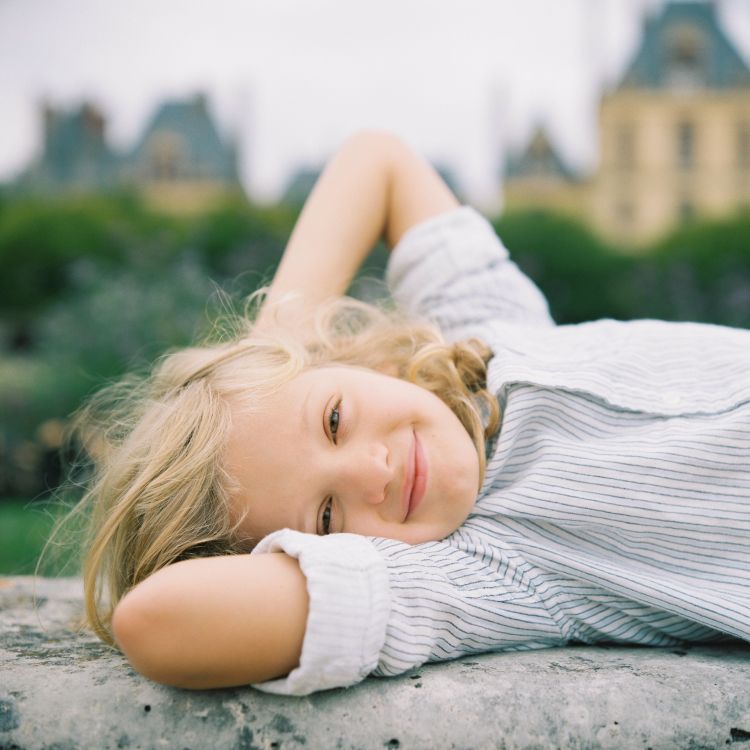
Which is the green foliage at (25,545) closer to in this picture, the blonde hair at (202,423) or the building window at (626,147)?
the blonde hair at (202,423)

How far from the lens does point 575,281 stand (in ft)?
36.4

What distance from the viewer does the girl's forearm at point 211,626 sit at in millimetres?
948

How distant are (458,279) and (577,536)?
34.8 inches

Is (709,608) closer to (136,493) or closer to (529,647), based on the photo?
(529,647)

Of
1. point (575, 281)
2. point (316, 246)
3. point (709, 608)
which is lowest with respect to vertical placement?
point (575, 281)

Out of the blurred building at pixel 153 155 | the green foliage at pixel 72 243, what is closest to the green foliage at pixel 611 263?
the green foliage at pixel 72 243

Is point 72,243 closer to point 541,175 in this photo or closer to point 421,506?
point 421,506

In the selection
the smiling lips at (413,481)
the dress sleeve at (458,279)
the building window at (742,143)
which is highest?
the building window at (742,143)

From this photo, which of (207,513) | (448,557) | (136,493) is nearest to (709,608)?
(448,557)

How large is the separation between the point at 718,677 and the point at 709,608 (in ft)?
0.46

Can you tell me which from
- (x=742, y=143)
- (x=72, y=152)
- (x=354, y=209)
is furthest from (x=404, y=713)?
(x=742, y=143)

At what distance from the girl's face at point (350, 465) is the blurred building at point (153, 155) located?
25.4 metres

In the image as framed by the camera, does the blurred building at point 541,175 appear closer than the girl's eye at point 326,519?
No

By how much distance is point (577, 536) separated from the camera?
1.34 m
